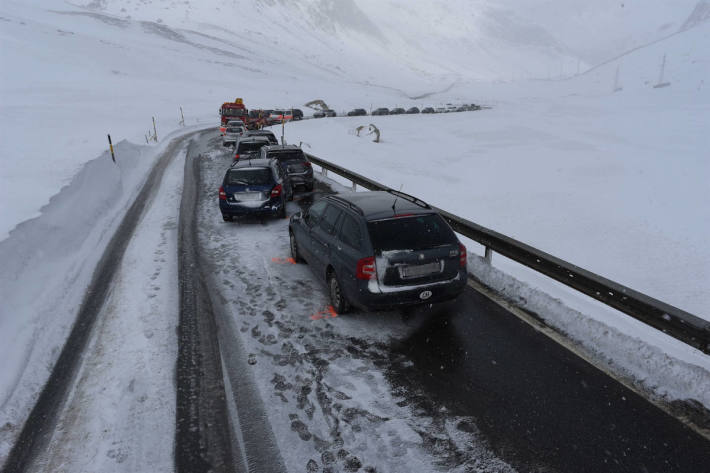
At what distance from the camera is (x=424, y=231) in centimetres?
610

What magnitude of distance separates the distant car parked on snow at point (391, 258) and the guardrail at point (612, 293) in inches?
62.6

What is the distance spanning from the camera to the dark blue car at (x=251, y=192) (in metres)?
11.2

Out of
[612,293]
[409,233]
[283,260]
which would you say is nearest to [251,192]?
[283,260]

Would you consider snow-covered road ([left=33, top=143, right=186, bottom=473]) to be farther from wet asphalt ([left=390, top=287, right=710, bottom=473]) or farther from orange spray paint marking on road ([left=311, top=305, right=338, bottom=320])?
wet asphalt ([left=390, top=287, right=710, bottom=473])

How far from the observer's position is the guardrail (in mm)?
4781

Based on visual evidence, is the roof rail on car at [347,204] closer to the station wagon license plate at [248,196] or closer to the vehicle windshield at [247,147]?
the station wagon license plate at [248,196]

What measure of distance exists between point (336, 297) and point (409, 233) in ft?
4.88

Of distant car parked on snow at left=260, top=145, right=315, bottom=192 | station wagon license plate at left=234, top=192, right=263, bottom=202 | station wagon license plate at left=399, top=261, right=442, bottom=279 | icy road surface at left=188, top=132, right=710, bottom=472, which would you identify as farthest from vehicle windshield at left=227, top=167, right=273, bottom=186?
station wagon license plate at left=399, top=261, right=442, bottom=279

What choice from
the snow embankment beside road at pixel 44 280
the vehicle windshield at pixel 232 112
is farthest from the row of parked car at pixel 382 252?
the vehicle windshield at pixel 232 112

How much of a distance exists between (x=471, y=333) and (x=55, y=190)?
498 inches

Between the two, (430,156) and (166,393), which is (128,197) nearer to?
(166,393)

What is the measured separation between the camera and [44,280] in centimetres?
783

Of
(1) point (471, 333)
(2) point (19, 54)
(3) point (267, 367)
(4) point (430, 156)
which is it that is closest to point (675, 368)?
(1) point (471, 333)

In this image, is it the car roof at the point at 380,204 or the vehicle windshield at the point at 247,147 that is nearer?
the car roof at the point at 380,204
